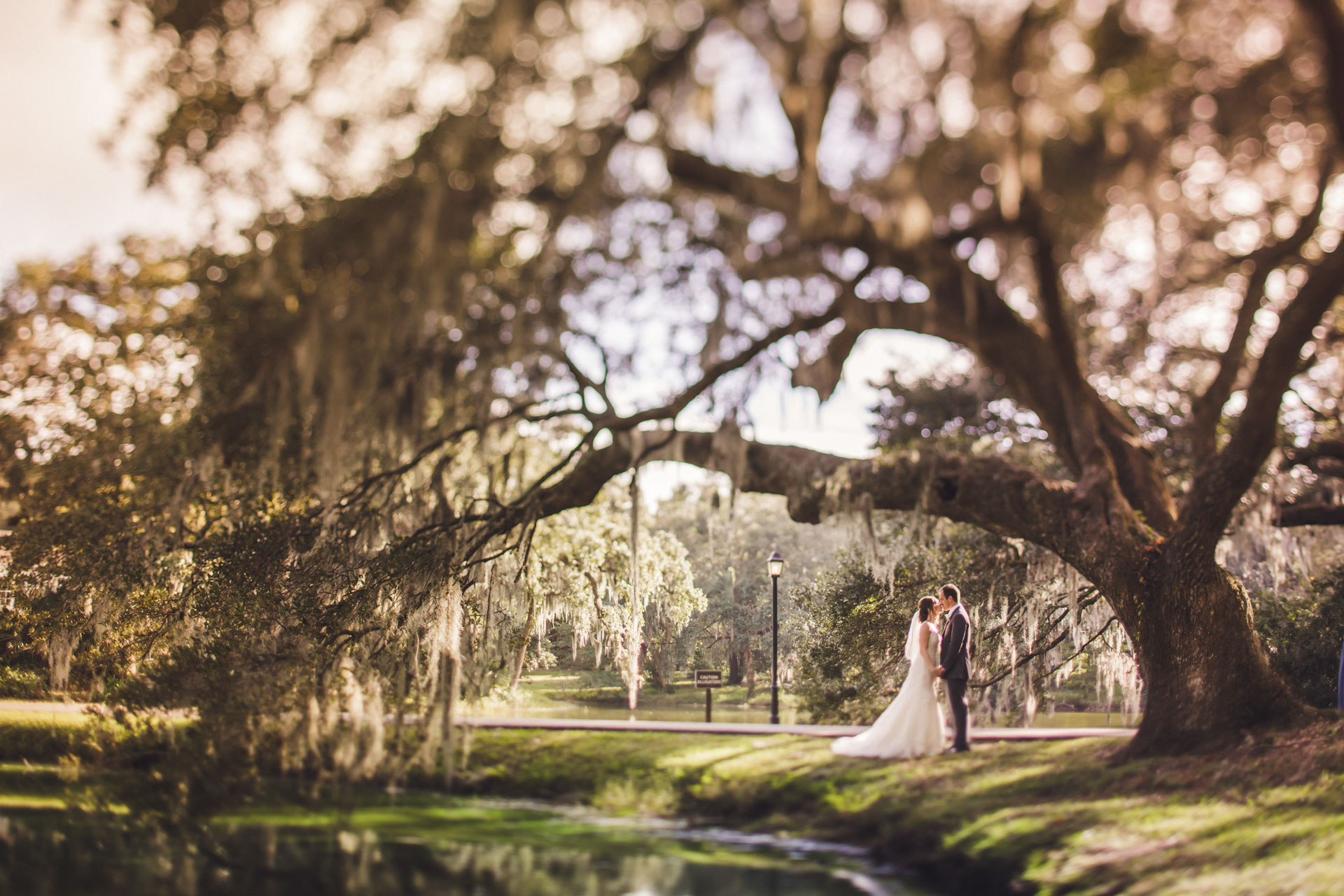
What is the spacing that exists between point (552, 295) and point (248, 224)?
7.99 ft

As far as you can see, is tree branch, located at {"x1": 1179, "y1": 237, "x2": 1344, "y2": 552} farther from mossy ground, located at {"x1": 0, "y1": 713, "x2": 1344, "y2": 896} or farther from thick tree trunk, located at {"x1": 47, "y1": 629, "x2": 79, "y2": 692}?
thick tree trunk, located at {"x1": 47, "y1": 629, "x2": 79, "y2": 692}

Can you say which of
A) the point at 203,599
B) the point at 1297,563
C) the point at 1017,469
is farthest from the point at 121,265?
the point at 1297,563

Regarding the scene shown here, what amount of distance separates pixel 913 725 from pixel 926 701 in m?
0.29

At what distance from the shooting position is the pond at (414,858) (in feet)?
24.3

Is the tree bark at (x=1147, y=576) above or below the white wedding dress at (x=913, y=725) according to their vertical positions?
above

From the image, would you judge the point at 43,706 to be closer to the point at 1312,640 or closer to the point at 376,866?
the point at 376,866

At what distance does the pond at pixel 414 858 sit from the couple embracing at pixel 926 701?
1986mm

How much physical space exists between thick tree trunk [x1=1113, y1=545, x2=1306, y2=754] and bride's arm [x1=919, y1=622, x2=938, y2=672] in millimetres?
1992

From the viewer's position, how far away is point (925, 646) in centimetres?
1045

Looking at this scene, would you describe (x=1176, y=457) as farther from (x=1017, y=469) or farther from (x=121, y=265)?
(x=121, y=265)

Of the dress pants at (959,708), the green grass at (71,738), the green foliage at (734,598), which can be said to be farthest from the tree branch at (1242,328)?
the green foliage at (734,598)

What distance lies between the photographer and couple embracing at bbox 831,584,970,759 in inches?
409

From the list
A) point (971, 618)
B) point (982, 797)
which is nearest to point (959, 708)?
point (982, 797)

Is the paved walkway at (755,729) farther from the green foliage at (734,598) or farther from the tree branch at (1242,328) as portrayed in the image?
the green foliage at (734,598)
